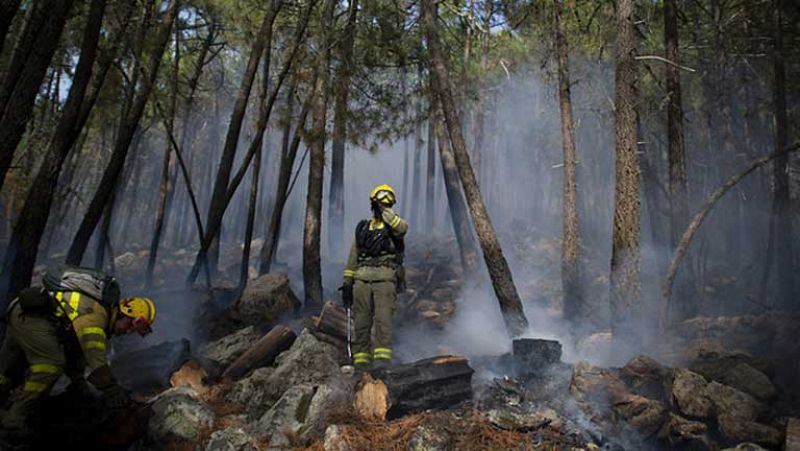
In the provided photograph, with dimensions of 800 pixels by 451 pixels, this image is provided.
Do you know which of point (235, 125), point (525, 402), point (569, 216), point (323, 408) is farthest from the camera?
point (235, 125)

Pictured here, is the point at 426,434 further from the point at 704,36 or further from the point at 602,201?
the point at 602,201

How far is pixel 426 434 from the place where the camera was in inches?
157

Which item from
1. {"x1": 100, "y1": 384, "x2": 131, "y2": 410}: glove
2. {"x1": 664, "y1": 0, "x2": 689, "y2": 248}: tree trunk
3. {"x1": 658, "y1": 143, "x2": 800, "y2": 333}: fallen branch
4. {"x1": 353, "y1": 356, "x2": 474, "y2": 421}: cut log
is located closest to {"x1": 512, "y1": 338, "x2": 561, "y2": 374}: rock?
{"x1": 353, "y1": 356, "x2": 474, "y2": 421}: cut log

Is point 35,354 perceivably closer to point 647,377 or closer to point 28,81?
point 28,81

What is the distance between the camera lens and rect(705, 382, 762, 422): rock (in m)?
4.06

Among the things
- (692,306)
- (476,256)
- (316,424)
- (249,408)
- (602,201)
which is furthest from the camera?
(602,201)

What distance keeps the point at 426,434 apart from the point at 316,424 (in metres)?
1.00

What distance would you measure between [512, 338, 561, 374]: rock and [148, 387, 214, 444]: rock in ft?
11.2

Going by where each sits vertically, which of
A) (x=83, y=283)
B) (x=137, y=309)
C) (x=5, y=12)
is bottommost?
(x=137, y=309)

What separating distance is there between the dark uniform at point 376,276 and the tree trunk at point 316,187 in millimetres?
3185

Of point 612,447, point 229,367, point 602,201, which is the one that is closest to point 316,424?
point 229,367

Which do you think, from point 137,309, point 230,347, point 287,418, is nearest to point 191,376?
point 230,347

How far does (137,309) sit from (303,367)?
1.79 m

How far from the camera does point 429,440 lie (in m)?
3.94
